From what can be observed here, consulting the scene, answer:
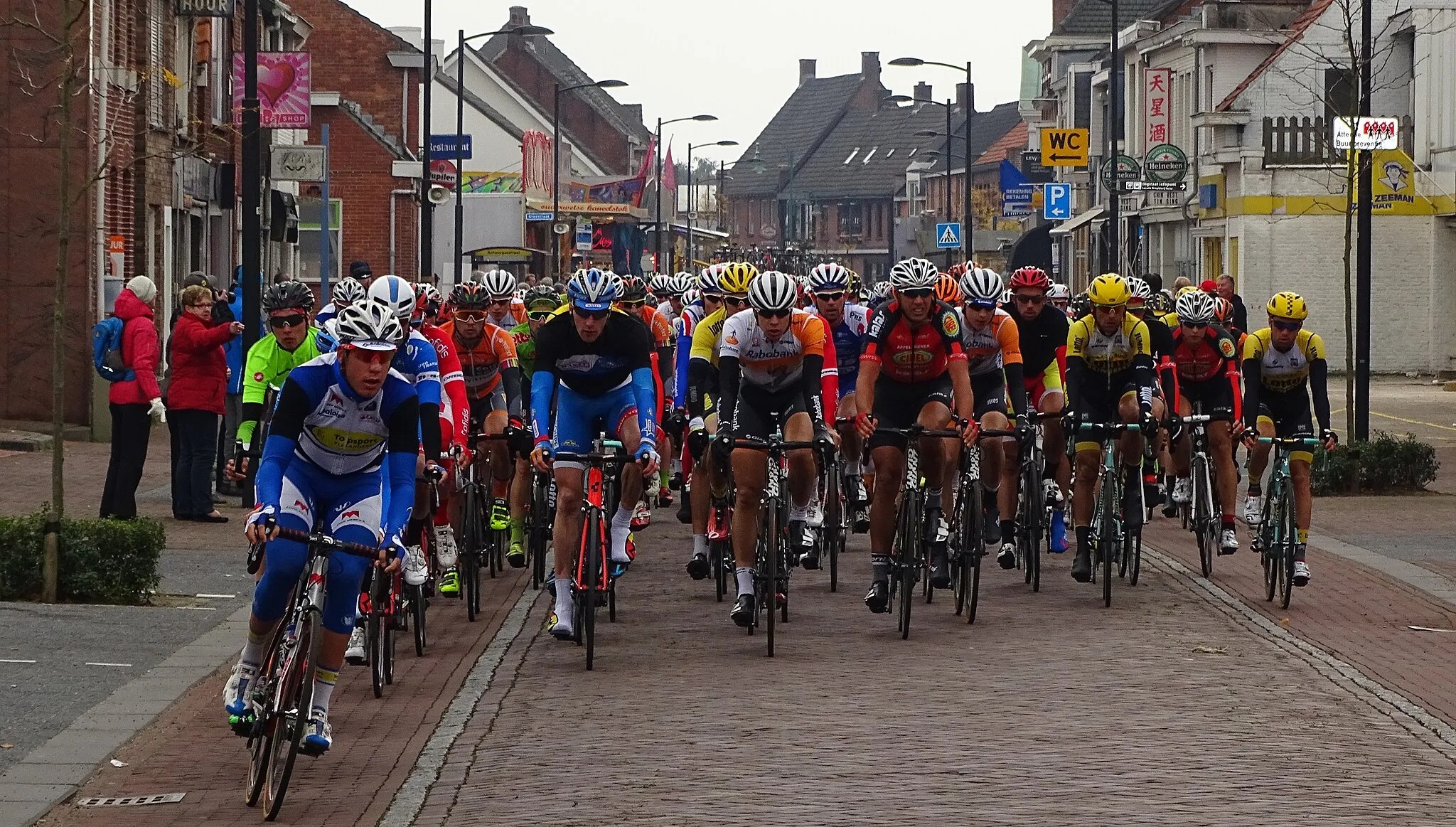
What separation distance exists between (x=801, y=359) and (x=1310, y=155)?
38.2 m

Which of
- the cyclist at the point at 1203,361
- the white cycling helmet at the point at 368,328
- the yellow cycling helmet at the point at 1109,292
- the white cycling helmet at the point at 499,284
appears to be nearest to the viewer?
the white cycling helmet at the point at 368,328

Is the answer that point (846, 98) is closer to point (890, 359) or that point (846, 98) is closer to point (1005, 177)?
point (1005, 177)

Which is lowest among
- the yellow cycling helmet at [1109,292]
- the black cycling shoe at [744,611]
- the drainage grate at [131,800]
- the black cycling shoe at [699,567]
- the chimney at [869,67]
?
the drainage grate at [131,800]

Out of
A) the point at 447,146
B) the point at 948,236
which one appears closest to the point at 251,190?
the point at 447,146

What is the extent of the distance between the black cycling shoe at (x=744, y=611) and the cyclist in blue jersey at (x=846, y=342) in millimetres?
2800

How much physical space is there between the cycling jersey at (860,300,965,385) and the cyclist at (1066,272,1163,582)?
72.1 inches

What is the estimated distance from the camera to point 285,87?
2870cm

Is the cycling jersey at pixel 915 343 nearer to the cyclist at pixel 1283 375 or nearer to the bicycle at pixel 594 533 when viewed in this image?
the bicycle at pixel 594 533

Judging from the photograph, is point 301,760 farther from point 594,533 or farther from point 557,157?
point 557,157

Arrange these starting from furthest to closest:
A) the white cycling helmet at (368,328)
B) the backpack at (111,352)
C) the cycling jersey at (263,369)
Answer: the backpack at (111,352) → the cycling jersey at (263,369) → the white cycling helmet at (368,328)

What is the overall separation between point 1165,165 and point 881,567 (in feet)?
101

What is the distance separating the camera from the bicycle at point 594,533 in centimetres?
1101

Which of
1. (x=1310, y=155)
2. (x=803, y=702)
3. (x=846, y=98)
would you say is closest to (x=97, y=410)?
(x=803, y=702)

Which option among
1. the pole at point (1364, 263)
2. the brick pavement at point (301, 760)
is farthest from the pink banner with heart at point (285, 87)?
the brick pavement at point (301, 760)
